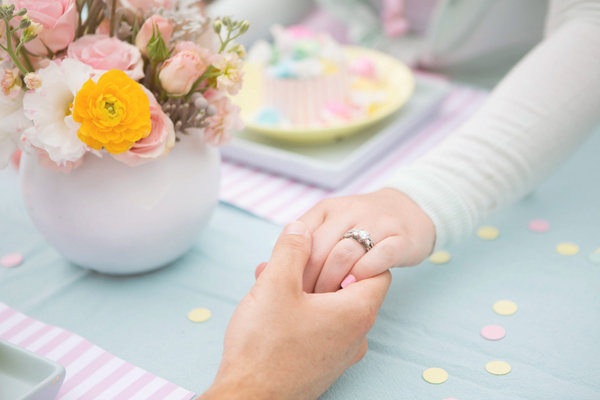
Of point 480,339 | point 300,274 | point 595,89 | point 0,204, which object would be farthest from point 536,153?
point 0,204

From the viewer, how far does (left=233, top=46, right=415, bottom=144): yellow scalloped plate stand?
95 centimetres

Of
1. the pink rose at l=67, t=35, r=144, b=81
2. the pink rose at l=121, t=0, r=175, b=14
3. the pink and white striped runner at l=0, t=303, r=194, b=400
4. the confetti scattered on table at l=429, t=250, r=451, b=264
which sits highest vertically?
the pink rose at l=121, t=0, r=175, b=14

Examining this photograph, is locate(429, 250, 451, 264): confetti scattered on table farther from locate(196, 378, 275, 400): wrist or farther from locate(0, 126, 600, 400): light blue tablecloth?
locate(196, 378, 275, 400): wrist

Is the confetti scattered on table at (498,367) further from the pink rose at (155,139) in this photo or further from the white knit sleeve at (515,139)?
the pink rose at (155,139)

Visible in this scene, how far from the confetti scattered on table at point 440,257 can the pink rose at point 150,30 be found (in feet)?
1.29

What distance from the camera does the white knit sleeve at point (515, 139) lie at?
700mm

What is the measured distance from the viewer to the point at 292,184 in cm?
93

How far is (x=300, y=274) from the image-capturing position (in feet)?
1.81

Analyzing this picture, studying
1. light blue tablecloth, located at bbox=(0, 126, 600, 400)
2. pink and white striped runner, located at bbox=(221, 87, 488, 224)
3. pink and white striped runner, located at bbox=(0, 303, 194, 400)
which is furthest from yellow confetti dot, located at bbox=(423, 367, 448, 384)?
pink and white striped runner, located at bbox=(221, 87, 488, 224)

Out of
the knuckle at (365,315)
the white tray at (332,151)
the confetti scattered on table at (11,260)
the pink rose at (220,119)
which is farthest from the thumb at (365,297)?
the confetti scattered on table at (11,260)

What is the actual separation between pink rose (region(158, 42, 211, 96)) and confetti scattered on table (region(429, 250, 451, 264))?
0.35 meters

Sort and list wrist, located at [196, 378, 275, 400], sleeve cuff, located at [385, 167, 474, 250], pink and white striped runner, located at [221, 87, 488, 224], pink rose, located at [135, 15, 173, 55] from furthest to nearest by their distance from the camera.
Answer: pink and white striped runner, located at [221, 87, 488, 224], sleeve cuff, located at [385, 167, 474, 250], pink rose, located at [135, 15, 173, 55], wrist, located at [196, 378, 275, 400]

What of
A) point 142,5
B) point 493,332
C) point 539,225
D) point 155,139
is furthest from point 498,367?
point 142,5

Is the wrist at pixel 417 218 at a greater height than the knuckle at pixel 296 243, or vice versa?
the knuckle at pixel 296 243
